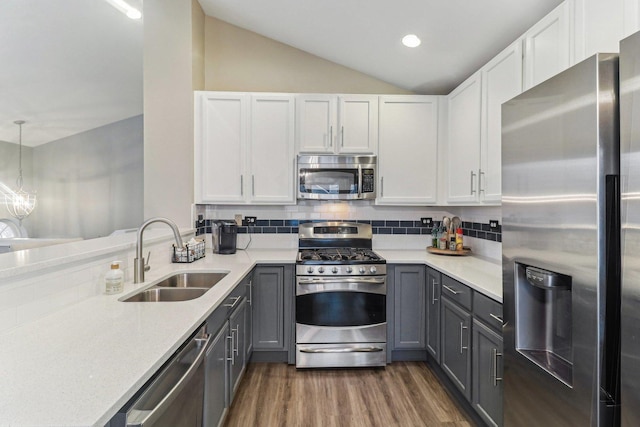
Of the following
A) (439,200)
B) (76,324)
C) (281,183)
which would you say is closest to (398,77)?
(439,200)

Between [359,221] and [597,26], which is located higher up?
[597,26]

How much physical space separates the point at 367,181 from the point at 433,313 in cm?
124

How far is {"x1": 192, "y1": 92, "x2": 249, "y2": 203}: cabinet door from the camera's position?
306cm

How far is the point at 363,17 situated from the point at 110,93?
7.88 ft

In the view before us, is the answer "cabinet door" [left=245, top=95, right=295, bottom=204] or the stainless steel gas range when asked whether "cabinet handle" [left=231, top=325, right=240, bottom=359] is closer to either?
the stainless steel gas range

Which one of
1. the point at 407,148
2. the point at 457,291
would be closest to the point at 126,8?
the point at 407,148

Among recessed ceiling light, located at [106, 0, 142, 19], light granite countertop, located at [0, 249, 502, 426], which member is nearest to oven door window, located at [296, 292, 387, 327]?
light granite countertop, located at [0, 249, 502, 426]

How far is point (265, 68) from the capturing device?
11.2ft

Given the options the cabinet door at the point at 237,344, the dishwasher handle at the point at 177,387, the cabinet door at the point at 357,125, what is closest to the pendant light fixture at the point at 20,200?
the cabinet door at the point at 237,344

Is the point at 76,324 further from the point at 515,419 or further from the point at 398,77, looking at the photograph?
the point at 398,77

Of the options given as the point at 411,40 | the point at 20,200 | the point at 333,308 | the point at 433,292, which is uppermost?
the point at 411,40

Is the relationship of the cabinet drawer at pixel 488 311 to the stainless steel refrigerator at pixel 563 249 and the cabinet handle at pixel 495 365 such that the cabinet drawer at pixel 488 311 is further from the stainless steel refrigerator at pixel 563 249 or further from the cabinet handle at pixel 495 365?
the stainless steel refrigerator at pixel 563 249

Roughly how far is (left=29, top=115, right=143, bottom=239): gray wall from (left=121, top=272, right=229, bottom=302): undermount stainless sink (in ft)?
4.18

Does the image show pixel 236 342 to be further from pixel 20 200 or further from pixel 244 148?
pixel 20 200
